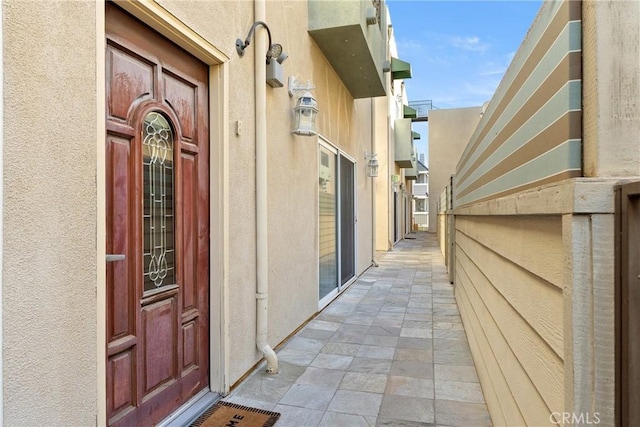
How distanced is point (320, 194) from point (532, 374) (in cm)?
348

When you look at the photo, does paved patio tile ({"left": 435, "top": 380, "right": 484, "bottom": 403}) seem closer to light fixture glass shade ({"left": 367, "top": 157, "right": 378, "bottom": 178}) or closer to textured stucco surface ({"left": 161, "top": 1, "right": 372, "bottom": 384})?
textured stucco surface ({"left": 161, "top": 1, "right": 372, "bottom": 384})

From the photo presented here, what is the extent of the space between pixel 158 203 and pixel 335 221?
3.55m

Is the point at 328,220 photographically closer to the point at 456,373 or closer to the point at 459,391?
the point at 456,373

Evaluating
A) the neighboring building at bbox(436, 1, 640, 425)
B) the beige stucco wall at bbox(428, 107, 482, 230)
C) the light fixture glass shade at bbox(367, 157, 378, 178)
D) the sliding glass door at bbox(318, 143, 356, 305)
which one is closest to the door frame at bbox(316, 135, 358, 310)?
the sliding glass door at bbox(318, 143, 356, 305)

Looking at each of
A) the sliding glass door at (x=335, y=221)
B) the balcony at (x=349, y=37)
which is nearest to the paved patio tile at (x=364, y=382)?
the sliding glass door at (x=335, y=221)

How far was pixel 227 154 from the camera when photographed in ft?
7.82

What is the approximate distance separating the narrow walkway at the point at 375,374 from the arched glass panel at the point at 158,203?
0.97 metres

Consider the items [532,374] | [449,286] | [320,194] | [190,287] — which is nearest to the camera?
[532,374]

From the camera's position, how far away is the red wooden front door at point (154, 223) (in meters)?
1.67

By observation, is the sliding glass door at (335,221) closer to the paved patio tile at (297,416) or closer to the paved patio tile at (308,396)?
the paved patio tile at (308,396)

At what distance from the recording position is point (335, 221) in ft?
17.5

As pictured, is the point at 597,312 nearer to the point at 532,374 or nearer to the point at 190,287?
the point at 532,374

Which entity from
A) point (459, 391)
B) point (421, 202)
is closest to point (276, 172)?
point (459, 391)

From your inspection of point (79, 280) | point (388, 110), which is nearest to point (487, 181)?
point (79, 280)
